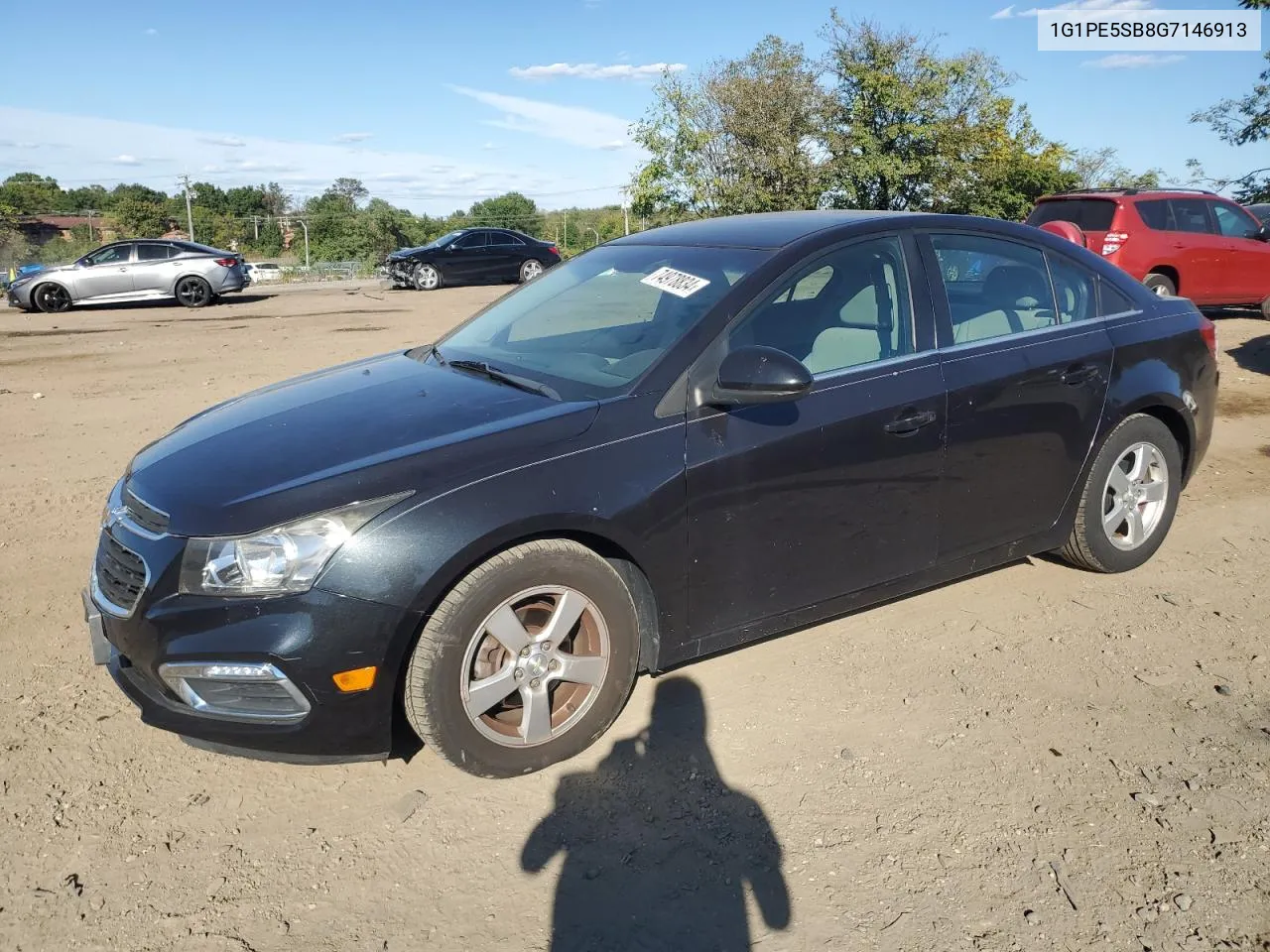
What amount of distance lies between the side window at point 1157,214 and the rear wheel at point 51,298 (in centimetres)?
1897

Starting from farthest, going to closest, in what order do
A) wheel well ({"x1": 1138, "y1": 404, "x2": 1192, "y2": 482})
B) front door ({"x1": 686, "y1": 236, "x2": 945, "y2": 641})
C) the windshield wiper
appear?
wheel well ({"x1": 1138, "y1": 404, "x2": 1192, "y2": 482}) < the windshield wiper < front door ({"x1": 686, "y1": 236, "x2": 945, "y2": 641})

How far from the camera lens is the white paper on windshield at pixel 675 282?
366 centimetres

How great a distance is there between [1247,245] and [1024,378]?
38.9 feet

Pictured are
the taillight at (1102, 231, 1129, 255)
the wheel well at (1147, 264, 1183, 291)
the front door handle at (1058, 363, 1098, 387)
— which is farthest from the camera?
the wheel well at (1147, 264, 1183, 291)

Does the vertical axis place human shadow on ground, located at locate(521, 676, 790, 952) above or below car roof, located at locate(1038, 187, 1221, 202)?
below

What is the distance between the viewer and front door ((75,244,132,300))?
19.1 metres

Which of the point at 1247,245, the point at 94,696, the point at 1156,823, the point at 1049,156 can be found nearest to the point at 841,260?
the point at 1156,823

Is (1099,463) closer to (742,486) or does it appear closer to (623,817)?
(742,486)

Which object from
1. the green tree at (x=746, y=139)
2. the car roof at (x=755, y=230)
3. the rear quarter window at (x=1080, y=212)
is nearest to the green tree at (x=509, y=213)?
the green tree at (x=746, y=139)

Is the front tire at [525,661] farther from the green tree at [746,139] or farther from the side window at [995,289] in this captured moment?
the green tree at [746,139]

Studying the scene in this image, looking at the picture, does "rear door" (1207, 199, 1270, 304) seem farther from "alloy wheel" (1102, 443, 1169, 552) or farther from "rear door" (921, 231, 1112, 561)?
"rear door" (921, 231, 1112, 561)

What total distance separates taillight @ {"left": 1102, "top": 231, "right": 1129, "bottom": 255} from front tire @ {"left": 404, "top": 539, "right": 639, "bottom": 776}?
37.9 ft

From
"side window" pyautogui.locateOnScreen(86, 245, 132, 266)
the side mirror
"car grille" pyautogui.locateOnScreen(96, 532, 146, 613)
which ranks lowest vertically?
"car grille" pyautogui.locateOnScreen(96, 532, 146, 613)

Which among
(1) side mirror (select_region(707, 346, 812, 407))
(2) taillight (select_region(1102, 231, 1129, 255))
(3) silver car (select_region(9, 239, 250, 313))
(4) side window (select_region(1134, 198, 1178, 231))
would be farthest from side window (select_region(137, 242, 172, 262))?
(1) side mirror (select_region(707, 346, 812, 407))
